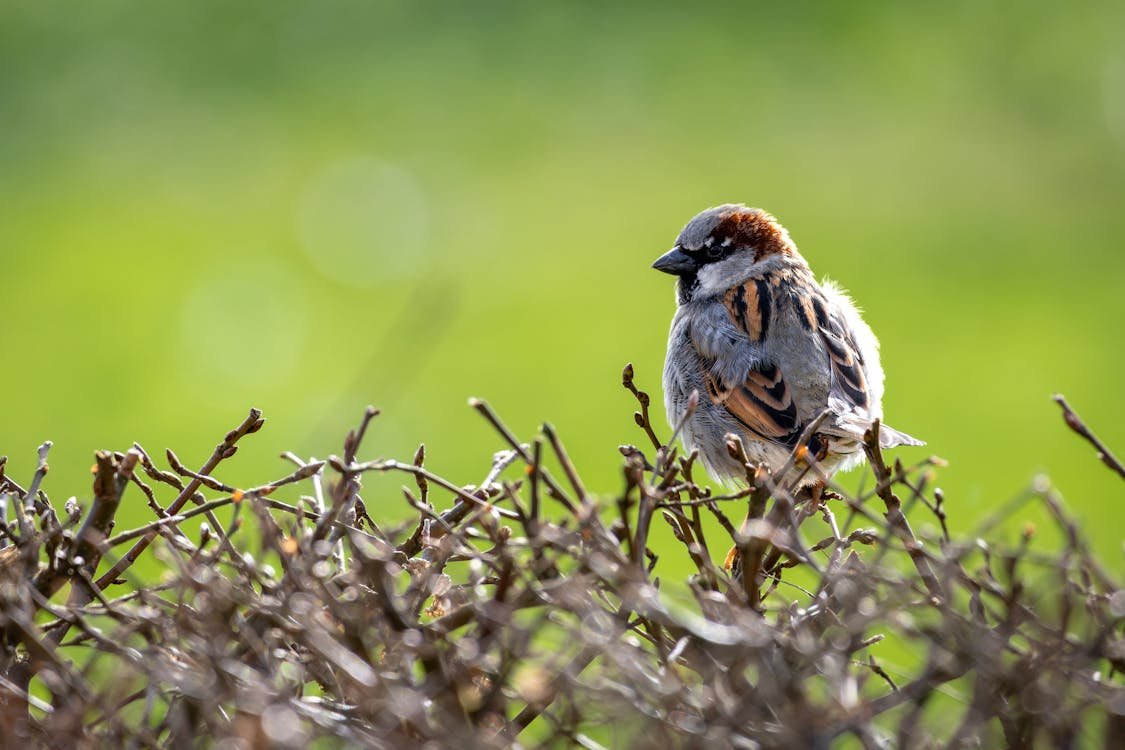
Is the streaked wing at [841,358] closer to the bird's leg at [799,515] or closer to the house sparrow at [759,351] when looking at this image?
the house sparrow at [759,351]

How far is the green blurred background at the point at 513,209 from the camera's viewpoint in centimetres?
570

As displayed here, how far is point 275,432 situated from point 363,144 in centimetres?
298

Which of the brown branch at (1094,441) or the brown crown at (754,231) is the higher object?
the brown crown at (754,231)

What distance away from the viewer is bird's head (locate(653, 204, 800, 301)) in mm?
3270

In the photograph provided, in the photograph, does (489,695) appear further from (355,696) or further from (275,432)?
(275,432)

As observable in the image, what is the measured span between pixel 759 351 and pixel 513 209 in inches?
189

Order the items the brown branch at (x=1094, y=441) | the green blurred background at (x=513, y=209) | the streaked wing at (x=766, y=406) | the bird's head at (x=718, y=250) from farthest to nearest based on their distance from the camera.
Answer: the green blurred background at (x=513, y=209) → the bird's head at (x=718, y=250) → the streaked wing at (x=766, y=406) → the brown branch at (x=1094, y=441)

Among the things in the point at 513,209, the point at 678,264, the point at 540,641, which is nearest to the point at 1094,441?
the point at 540,641

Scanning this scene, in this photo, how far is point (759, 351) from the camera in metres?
3.04

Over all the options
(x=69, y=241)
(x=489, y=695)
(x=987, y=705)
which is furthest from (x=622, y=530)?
(x=69, y=241)

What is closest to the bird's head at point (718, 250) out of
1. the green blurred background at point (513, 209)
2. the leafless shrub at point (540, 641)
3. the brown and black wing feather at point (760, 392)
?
the brown and black wing feather at point (760, 392)

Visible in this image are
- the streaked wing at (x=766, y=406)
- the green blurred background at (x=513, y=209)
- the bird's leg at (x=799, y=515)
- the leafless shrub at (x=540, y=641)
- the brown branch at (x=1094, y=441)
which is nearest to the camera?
the leafless shrub at (x=540, y=641)

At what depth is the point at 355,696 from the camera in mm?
1312

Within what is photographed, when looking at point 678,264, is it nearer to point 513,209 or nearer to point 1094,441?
point 1094,441
